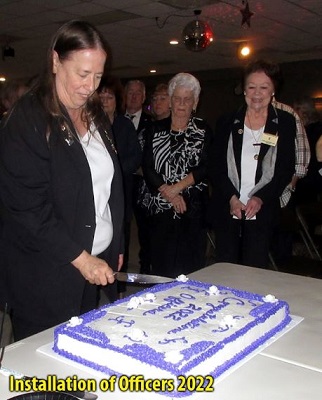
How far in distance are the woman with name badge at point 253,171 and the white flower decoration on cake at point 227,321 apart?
4.23ft

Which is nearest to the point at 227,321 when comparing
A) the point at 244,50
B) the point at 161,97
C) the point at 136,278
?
the point at 136,278

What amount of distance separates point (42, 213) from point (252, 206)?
1303mm

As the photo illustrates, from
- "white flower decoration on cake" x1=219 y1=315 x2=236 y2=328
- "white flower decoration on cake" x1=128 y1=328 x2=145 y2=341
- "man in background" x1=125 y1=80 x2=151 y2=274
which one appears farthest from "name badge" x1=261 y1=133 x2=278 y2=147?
"white flower decoration on cake" x1=128 y1=328 x2=145 y2=341

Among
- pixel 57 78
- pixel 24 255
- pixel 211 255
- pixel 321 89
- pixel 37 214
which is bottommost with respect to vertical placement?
pixel 211 255

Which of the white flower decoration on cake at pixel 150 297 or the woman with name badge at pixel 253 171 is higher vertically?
the woman with name badge at pixel 253 171

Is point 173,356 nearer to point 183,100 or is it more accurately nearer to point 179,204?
point 179,204

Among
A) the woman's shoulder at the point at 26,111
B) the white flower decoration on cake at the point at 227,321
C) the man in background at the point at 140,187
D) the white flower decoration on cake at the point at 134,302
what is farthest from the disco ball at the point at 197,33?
the white flower decoration on cake at the point at 227,321

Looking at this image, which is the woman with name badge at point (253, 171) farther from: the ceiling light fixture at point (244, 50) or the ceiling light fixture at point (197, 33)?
the ceiling light fixture at point (244, 50)

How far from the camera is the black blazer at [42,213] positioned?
141 cm

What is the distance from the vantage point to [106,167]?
1.62 meters

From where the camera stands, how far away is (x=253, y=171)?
8.30ft

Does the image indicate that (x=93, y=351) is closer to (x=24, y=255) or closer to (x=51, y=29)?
(x=24, y=255)

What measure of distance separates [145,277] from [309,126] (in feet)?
9.24

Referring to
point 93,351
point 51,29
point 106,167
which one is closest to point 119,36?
point 51,29
